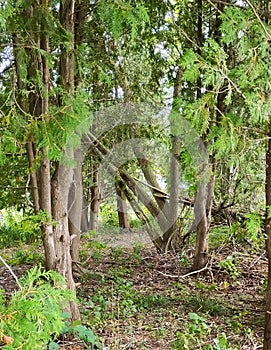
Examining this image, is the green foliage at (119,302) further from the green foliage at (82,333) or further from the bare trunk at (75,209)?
the bare trunk at (75,209)

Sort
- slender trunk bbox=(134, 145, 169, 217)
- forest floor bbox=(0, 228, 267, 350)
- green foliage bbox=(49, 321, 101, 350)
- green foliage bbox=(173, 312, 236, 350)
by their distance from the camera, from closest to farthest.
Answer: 1. green foliage bbox=(49, 321, 101, 350)
2. green foliage bbox=(173, 312, 236, 350)
3. forest floor bbox=(0, 228, 267, 350)
4. slender trunk bbox=(134, 145, 169, 217)

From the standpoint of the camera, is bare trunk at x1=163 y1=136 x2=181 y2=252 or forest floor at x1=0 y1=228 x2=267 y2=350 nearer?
forest floor at x1=0 y1=228 x2=267 y2=350

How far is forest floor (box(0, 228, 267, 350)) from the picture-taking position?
3.10 m

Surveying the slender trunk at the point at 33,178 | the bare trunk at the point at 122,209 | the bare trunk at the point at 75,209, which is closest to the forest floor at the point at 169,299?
the bare trunk at the point at 75,209

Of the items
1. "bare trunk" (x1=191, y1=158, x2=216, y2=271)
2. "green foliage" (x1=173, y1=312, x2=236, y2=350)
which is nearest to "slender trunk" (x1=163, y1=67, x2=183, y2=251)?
"bare trunk" (x1=191, y1=158, x2=216, y2=271)

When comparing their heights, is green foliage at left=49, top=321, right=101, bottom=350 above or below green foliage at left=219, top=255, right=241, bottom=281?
above

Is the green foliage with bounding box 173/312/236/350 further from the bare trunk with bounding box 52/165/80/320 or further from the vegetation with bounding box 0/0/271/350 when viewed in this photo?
the bare trunk with bounding box 52/165/80/320

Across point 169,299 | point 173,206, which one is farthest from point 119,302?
point 173,206

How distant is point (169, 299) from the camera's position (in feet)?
13.2

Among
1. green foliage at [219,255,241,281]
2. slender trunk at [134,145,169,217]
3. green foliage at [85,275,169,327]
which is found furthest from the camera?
slender trunk at [134,145,169,217]

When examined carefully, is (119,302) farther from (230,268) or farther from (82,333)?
(230,268)

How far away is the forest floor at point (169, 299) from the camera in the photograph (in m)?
3.10

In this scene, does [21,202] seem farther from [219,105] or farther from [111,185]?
[219,105]

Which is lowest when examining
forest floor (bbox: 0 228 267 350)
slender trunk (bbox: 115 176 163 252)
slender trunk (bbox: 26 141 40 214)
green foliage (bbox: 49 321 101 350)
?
forest floor (bbox: 0 228 267 350)
